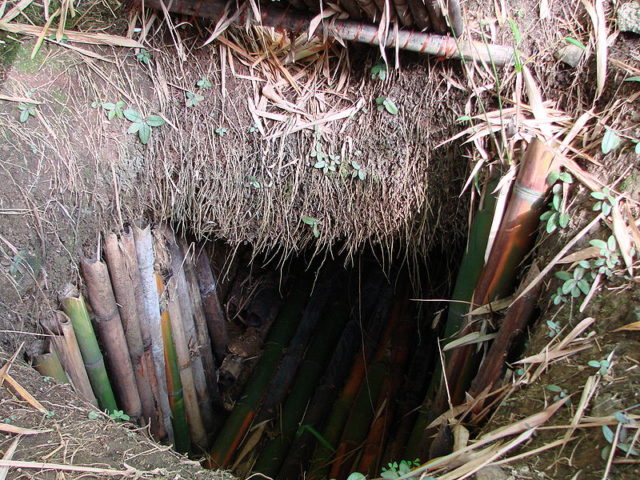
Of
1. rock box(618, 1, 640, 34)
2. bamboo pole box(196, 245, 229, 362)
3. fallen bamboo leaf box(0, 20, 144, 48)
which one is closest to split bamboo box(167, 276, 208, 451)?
bamboo pole box(196, 245, 229, 362)

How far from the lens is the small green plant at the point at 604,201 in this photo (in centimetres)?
178

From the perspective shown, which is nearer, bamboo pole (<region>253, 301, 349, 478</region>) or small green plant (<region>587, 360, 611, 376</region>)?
small green plant (<region>587, 360, 611, 376</region>)

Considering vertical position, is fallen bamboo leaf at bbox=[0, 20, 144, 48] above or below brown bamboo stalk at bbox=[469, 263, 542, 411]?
above

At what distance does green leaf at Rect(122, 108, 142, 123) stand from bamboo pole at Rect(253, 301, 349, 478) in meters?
1.74

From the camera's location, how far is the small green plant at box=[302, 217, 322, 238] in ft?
8.00

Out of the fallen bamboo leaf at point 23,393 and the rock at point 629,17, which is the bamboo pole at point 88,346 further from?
the rock at point 629,17

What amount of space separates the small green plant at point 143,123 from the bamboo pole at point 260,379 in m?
1.58

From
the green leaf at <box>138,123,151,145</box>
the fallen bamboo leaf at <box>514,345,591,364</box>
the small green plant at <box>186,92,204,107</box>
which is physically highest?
the small green plant at <box>186,92,204,107</box>

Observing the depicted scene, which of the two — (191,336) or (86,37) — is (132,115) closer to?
(86,37)

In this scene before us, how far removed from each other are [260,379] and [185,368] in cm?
53

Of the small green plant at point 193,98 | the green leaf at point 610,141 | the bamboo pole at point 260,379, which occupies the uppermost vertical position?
the green leaf at point 610,141

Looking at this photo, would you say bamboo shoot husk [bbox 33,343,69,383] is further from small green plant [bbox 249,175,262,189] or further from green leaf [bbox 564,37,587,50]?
green leaf [bbox 564,37,587,50]

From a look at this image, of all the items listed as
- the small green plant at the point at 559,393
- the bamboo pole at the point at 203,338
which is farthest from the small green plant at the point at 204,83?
the small green plant at the point at 559,393

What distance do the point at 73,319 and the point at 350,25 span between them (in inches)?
58.4
